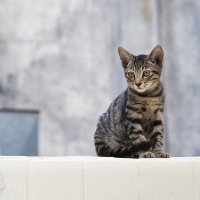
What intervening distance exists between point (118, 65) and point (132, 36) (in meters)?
0.45

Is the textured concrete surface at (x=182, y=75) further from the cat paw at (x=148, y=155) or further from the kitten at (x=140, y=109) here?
the cat paw at (x=148, y=155)

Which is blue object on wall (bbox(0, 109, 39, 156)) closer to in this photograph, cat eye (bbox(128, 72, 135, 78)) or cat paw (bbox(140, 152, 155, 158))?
cat eye (bbox(128, 72, 135, 78))

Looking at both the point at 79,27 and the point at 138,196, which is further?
the point at 79,27

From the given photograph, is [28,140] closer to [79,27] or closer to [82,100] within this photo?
[82,100]

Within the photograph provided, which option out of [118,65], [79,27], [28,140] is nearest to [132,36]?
[118,65]

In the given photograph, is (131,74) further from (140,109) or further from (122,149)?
(122,149)

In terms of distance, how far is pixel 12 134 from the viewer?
543 cm

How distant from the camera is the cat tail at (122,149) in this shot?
190 centimetres

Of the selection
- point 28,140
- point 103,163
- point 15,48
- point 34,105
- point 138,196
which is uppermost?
point 15,48

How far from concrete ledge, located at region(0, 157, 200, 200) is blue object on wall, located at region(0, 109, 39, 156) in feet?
12.6

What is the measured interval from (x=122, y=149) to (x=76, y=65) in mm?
3627

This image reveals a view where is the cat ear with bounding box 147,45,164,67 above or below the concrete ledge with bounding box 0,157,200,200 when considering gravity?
above

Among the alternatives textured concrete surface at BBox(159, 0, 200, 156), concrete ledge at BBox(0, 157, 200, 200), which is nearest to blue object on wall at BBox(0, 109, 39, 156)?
textured concrete surface at BBox(159, 0, 200, 156)

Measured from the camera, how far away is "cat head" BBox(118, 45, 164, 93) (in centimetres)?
215
